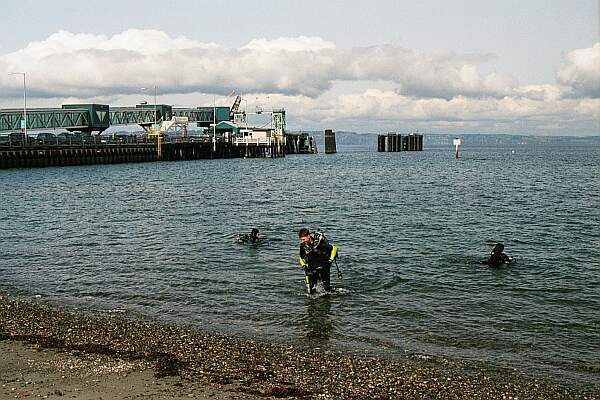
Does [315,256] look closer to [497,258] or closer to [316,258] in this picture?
[316,258]

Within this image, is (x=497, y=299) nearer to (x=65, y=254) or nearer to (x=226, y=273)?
(x=226, y=273)

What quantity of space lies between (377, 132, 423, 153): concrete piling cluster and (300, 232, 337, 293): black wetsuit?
166 metres

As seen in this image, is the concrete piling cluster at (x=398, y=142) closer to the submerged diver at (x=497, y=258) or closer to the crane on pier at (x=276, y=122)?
the crane on pier at (x=276, y=122)

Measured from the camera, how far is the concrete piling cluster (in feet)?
603

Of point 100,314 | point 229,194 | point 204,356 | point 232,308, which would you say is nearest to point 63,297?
point 100,314

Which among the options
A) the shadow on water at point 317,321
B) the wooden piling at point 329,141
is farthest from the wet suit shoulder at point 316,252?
the wooden piling at point 329,141

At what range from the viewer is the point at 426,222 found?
33781mm

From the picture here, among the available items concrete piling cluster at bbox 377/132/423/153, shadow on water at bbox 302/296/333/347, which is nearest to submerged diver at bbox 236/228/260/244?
shadow on water at bbox 302/296/333/347

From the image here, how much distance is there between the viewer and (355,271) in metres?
21.3

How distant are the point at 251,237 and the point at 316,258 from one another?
10.3 metres

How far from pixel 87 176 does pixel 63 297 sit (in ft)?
193

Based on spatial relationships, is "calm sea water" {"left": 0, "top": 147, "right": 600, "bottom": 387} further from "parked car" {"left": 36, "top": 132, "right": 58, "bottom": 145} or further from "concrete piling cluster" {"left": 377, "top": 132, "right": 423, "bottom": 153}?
"concrete piling cluster" {"left": 377, "top": 132, "right": 423, "bottom": 153}

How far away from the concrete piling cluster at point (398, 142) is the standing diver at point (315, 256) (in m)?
166

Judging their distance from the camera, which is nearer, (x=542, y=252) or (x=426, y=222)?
(x=542, y=252)
